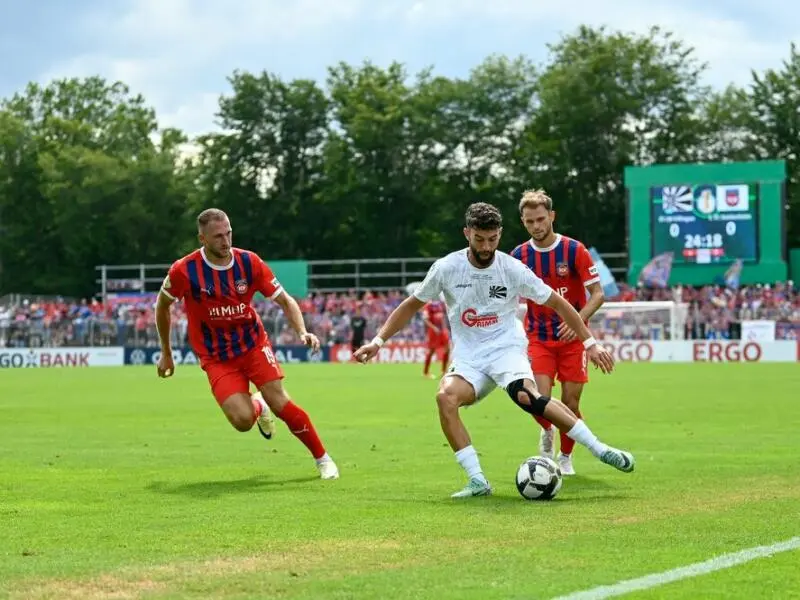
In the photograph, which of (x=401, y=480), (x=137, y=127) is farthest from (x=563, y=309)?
(x=137, y=127)

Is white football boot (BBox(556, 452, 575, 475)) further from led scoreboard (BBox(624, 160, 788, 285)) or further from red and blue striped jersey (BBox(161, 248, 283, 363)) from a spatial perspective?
led scoreboard (BBox(624, 160, 788, 285))

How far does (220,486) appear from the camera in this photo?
11.6 meters

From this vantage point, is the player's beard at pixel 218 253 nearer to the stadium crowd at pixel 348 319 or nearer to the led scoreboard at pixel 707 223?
the stadium crowd at pixel 348 319

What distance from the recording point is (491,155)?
81.1 m

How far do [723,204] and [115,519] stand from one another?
147 ft

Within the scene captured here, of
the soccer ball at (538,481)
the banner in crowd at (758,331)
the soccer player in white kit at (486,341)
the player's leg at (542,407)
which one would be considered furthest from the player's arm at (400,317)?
the banner in crowd at (758,331)

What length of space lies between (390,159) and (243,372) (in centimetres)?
7001

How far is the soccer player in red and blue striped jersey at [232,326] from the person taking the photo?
12.2 m

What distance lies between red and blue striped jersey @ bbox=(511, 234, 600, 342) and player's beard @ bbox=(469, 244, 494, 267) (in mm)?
1850

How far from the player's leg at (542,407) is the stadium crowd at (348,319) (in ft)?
130

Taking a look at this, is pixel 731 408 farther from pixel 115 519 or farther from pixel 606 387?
pixel 115 519

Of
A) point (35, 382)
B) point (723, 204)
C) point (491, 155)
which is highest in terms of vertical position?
point (491, 155)

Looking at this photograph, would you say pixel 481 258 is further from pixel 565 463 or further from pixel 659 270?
pixel 659 270

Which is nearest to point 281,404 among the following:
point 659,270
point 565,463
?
point 565,463
